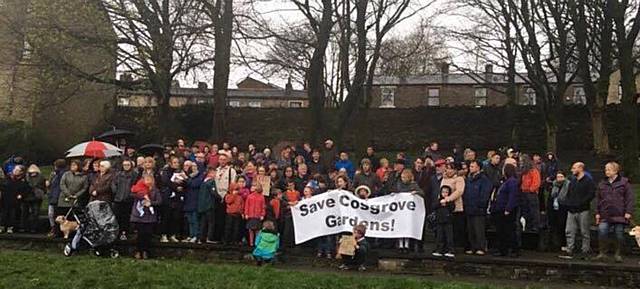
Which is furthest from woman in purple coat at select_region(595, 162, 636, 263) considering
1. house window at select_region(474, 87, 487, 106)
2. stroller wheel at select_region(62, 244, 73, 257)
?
house window at select_region(474, 87, 487, 106)

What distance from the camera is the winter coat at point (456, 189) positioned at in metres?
12.5

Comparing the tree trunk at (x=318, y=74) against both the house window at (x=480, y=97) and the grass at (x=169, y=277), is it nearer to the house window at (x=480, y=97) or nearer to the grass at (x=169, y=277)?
the grass at (x=169, y=277)

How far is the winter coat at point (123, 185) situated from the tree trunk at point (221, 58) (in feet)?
25.4

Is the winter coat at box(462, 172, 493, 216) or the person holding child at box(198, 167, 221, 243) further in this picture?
the person holding child at box(198, 167, 221, 243)

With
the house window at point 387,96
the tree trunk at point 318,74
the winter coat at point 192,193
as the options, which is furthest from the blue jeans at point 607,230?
the house window at point 387,96

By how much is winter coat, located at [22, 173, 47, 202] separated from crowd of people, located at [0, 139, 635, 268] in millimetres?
47

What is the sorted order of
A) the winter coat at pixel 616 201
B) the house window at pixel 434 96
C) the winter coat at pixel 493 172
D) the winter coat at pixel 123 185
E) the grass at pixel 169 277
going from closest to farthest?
the grass at pixel 169 277
the winter coat at pixel 616 201
the winter coat at pixel 493 172
the winter coat at pixel 123 185
the house window at pixel 434 96

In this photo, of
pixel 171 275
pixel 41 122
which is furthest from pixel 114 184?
pixel 41 122

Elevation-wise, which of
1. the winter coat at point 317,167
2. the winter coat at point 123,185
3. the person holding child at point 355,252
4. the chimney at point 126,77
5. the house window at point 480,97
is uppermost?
the house window at point 480,97

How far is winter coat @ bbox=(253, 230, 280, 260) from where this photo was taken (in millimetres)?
12297

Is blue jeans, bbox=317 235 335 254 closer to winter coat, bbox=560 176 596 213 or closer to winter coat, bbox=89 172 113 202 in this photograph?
winter coat, bbox=89 172 113 202

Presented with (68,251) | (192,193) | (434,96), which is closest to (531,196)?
(192,193)

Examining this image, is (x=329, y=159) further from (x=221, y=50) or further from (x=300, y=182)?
(x=221, y=50)

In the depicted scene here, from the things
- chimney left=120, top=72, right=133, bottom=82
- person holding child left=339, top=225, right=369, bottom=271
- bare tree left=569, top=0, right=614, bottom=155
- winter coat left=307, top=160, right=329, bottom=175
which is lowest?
person holding child left=339, top=225, right=369, bottom=271
